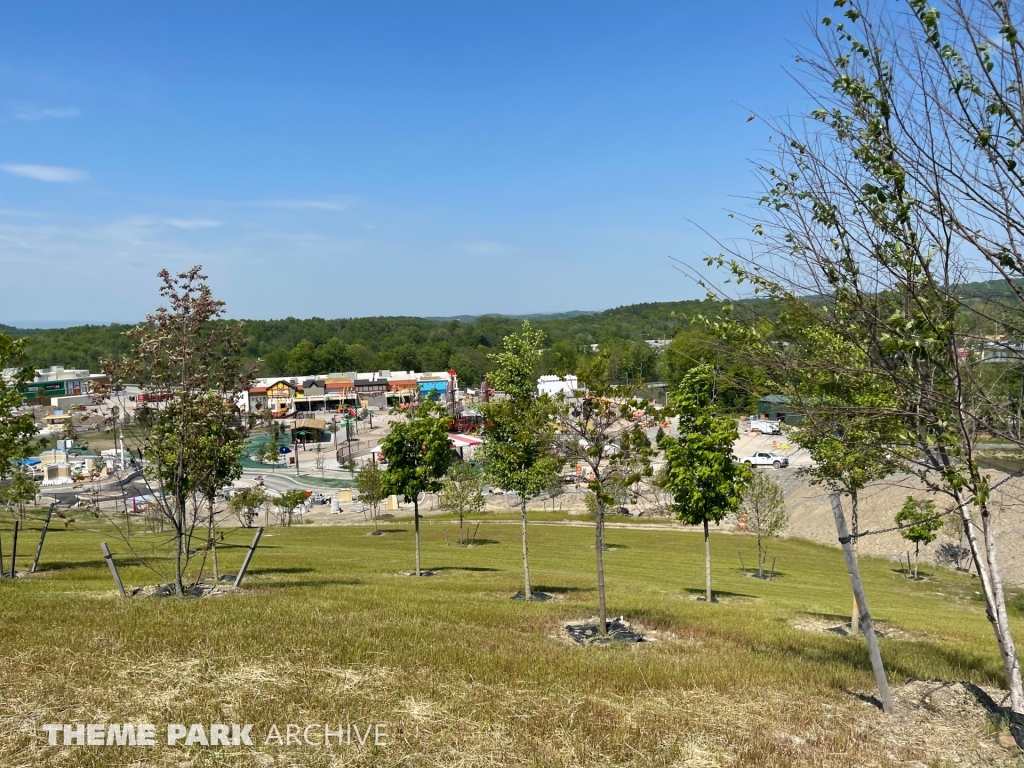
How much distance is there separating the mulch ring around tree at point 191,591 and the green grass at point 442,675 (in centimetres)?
57

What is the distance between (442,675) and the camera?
7125 millimetres

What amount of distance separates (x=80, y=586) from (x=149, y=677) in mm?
7956

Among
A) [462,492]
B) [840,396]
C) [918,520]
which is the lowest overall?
[462,492]

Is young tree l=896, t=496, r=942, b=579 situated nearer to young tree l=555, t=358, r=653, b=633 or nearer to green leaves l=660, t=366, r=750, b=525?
young tree l=555, t=358, r=653, b=633

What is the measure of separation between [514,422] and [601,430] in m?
2.16

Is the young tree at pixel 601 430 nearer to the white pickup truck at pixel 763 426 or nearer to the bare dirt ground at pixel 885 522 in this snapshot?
the bare dirt ground at pixel 885 522

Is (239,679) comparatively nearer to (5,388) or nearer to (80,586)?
(80,586)

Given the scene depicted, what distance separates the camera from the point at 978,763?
5.99m

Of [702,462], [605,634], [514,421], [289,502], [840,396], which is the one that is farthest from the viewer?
[289,502]

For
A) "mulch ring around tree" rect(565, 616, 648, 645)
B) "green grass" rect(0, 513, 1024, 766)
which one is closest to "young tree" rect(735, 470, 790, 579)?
"green grass" rect(0, 513, 1024, 766)

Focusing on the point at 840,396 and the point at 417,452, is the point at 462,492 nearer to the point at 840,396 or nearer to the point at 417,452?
the point at 417,452

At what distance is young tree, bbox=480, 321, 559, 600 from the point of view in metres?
13.0

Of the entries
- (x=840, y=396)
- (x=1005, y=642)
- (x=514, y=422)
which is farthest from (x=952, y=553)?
(x=840, y=396)

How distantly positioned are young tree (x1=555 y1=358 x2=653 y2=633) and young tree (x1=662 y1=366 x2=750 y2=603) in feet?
23.7
